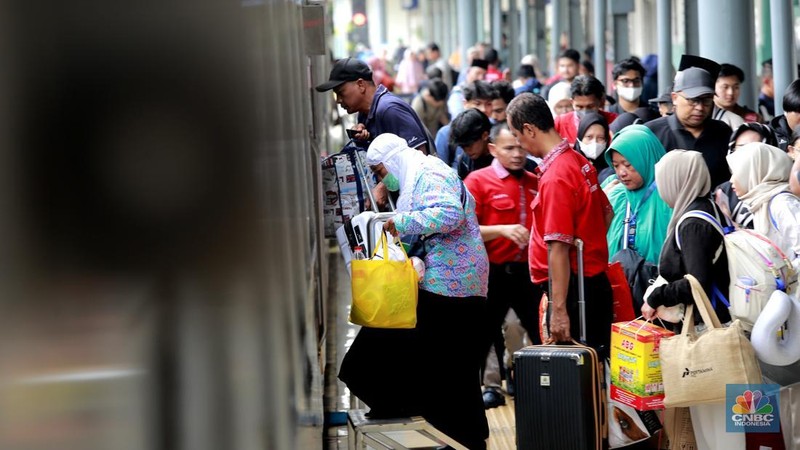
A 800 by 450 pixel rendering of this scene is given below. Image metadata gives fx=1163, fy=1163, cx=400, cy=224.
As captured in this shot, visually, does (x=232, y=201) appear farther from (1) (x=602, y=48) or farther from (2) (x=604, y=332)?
(1) (x=602, y=48)

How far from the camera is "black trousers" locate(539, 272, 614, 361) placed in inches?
206

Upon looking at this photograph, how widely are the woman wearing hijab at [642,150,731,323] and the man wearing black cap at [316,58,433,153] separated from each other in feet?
4.42

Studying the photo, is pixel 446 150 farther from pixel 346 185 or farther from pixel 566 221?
pixel 566 221

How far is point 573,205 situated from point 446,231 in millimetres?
633

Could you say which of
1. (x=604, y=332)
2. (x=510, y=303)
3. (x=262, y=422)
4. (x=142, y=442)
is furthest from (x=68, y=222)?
(x=510, y=303)

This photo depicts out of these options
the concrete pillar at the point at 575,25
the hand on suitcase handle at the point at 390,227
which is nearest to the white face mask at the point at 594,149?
the hand on suitcase handle at the point at 390,227

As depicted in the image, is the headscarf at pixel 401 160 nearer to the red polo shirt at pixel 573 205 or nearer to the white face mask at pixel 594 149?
the red polo shirt at pixel 573 205

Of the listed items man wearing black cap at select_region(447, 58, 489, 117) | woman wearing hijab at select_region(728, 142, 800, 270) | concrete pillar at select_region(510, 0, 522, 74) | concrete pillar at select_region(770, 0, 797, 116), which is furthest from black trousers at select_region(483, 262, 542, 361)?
concrete pillar at select_region(510, 0, 522, 74)

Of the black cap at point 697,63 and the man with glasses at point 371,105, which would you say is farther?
the black cap at point 697,63

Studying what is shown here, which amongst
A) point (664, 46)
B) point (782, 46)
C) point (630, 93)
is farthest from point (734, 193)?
point (664, 46)

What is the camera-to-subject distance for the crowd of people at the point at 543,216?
4848 mm

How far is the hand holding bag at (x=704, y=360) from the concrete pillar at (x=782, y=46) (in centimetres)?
516

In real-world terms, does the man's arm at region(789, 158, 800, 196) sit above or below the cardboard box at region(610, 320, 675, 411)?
above

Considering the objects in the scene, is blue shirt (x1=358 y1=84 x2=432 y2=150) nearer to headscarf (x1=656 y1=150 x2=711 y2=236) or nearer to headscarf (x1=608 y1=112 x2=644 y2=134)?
headscarf (x1=656 y1=150 x2=711 y2=236)
